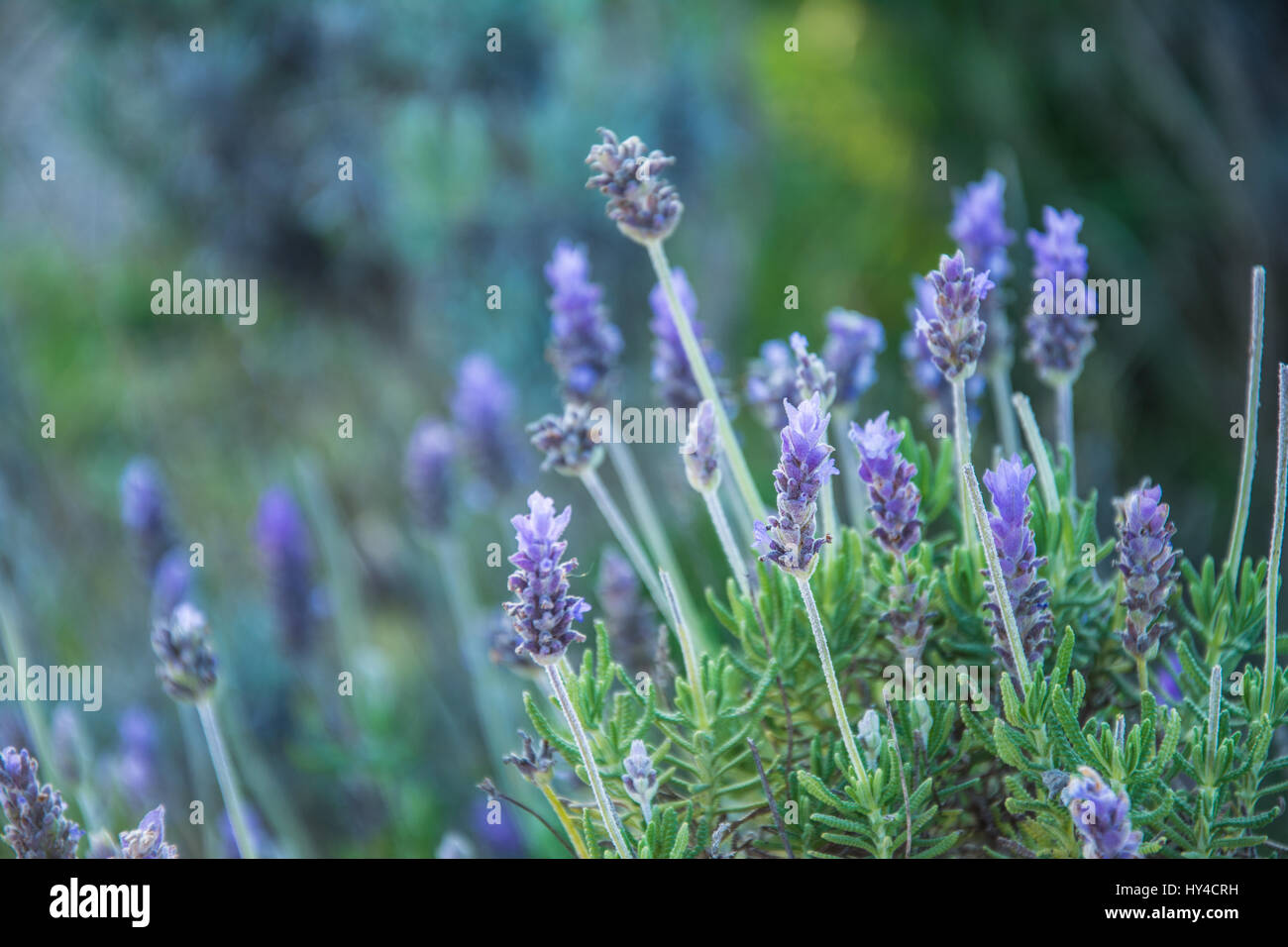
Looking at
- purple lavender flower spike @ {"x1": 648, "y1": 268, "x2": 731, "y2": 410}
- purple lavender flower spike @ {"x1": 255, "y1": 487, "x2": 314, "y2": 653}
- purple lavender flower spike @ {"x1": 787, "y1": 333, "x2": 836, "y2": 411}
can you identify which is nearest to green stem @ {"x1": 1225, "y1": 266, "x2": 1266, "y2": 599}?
purple lavender flower spike @ {"x1": 787, "y1": 333, "x2": 836, "y2": 411}

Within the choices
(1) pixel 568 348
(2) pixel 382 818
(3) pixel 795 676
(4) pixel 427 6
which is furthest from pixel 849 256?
(3) pixel 795 676

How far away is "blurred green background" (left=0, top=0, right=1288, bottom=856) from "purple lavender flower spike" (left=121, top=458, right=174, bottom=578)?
7.1 inches

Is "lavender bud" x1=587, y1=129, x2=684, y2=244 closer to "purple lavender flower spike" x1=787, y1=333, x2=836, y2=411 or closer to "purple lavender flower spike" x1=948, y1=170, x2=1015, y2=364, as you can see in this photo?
"purple lavender flower spike" x1=787, y1=333, x2=836, y2=411

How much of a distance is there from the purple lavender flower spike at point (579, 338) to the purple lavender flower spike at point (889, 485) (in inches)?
10.7

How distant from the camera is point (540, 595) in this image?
62 cm

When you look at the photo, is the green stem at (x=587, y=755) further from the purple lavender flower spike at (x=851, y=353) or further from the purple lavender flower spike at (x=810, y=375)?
the purple lavender flower spike at (x=851, y=353)

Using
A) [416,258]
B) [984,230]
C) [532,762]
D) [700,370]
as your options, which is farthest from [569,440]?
[416,258]

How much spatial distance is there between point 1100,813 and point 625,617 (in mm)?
425

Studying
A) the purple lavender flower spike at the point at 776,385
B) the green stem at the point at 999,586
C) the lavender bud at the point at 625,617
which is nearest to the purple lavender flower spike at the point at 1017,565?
the green stem at the point at 999,586

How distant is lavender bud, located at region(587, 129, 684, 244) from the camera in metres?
0.70

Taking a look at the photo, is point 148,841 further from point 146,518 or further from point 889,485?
point 146,518
